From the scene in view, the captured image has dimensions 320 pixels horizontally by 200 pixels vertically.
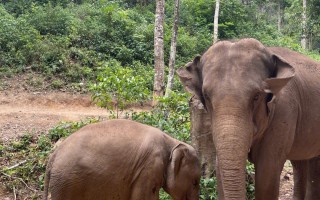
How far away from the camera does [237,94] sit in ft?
12.9

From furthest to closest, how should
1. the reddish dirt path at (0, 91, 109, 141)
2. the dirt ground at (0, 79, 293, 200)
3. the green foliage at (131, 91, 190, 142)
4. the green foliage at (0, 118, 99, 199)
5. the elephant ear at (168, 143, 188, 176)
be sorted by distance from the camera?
the reddish dirt path at (0, 91, 109, 141)
the dirt ground at (0, 79, 293, 200)
the green foliage at (131, 91, 190, 142)
the green foliage at (0, 118, 99, 199)
the elephant ear at (168, 143, 188, 176)

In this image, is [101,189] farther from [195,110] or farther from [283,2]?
[283,2]

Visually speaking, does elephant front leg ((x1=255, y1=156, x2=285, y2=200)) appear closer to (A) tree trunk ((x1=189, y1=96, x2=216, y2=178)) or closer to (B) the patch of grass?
(A) tree trunk ((x1=189, y1=96, x2=216, y2=178))

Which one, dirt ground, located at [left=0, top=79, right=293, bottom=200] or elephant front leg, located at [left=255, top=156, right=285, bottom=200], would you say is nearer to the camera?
elephant front leg, located at [left=255, top=156, right=285, bottom=200]

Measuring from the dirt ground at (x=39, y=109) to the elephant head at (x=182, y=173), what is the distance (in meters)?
6.13

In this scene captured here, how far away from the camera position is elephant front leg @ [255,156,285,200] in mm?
4523

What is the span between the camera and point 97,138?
4961 millimetres

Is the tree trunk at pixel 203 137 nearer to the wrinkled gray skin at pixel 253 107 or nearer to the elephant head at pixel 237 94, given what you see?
the wrinkled gray skin at pixel 253 107

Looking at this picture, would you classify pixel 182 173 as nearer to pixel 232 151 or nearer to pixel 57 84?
pixel 232 151

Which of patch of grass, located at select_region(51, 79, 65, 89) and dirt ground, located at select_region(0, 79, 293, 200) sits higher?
patch of grass, located at select_region(51, 79, 65, 89)

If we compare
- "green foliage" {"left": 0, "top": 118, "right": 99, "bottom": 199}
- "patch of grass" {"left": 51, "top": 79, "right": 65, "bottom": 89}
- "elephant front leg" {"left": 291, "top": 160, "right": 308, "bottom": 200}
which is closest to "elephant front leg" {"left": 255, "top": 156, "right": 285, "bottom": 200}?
"elephant front leg" {"left": 291, "top": 160, "right": 308, "bottom": 200}

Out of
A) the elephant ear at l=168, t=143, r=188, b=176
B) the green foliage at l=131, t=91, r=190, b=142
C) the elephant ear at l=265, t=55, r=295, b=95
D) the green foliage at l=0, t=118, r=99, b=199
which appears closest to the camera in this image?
the elephant ear at l=265, t=55, r=295, b=95

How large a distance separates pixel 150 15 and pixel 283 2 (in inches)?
732

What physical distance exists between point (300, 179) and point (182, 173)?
211 centimetres
